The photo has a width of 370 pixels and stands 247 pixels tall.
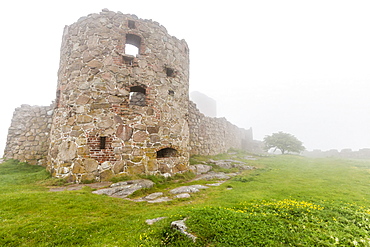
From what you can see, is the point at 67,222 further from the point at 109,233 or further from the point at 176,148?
the point at 176,148

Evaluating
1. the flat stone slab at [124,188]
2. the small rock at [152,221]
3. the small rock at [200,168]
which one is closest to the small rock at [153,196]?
the flat stone slab at [124,188]

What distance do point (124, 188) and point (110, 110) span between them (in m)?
3.75

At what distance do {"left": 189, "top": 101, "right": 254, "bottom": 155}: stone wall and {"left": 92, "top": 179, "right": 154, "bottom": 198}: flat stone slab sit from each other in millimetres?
7939

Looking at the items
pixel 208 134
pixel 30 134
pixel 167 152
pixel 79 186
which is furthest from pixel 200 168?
pixel 30 134

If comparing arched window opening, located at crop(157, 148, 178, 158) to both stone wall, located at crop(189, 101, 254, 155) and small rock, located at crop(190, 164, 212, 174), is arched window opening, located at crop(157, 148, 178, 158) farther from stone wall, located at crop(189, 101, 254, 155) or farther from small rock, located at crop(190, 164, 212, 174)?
stone wall, located at crop(189, 101, 254, 155)

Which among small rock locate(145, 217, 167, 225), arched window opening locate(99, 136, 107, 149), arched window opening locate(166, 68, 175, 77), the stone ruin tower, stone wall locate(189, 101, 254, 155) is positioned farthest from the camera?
stone wall locate(189, 101, 254, 155)

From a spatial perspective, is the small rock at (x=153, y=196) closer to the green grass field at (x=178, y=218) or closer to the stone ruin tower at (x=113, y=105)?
the green grass field at (x=178, y=218)

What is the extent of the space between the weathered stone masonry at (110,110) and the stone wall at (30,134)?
52 mm

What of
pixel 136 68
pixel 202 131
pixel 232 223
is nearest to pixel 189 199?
pixel 232 223

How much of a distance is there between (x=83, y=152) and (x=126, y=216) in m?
4.62

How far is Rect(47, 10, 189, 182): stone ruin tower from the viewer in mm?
8258

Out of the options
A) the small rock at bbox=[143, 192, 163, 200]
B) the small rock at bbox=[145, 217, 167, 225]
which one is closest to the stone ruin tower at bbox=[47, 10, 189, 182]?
the small rock at bbox=[143, 192, 163, 200]

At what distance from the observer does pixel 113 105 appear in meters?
8.76

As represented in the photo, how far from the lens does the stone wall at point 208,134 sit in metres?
16.5
